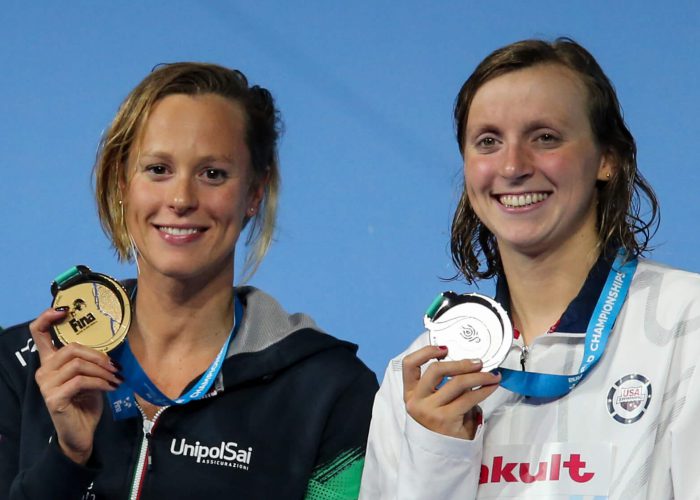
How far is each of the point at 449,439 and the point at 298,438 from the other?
390mm

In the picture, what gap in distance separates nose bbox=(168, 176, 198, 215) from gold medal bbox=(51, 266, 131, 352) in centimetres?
19

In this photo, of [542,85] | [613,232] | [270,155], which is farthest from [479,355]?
[270,155]

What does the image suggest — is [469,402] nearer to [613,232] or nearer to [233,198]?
[613,232]

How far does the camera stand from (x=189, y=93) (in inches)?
97.9

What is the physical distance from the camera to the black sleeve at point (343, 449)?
2.38 meters

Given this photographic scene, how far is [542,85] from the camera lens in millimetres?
2271

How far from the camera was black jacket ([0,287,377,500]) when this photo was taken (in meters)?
2.34

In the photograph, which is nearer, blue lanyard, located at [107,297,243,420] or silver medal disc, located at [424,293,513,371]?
silver medal disc, located at [424,293,513,371]

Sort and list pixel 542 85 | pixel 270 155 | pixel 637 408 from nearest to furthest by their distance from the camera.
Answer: pixel 637 408
pixel 542 85
pixel 270 155

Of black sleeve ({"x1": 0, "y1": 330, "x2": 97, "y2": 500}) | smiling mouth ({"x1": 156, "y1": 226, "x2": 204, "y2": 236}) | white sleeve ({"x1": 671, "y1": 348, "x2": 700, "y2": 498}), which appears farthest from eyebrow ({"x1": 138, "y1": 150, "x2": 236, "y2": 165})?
white sleeve ({"x1": 671, "y1": 348, "x2": 700, "y2": 498})

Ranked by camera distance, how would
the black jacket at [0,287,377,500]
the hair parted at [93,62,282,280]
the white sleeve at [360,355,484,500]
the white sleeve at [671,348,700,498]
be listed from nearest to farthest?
the white sleeve at [671,348,700,498], the white sleeve at [360,355,484,500], the black jacket at [0,287,377,500], the hair parted at [93,62,282,280]

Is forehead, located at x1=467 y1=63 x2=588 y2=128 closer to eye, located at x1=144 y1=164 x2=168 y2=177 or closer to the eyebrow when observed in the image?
the eyebrow

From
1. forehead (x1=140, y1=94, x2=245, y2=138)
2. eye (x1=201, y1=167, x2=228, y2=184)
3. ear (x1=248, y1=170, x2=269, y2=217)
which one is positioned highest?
forehead (x1=140, y1=94, x2=245, y2=138)

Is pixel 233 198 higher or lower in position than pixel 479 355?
higher
